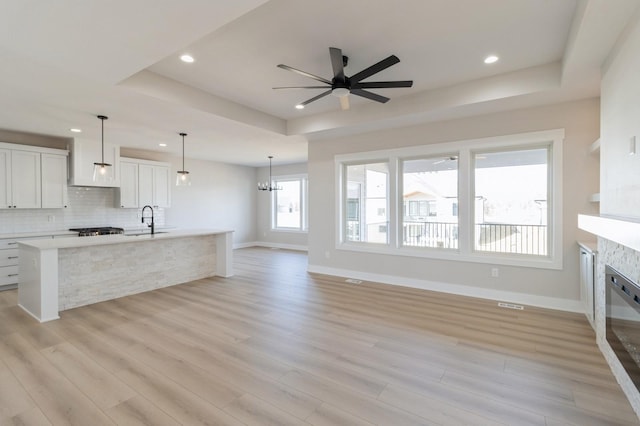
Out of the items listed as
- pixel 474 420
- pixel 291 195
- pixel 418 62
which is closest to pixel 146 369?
pixel 474 420

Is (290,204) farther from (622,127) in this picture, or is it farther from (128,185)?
(622,127)

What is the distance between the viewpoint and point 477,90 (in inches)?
156

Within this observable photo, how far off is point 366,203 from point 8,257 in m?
6.16

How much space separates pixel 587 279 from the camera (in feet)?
11.4

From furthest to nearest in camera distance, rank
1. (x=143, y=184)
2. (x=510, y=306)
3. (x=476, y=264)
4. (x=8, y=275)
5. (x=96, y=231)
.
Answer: (x=143, y=184)
(x=96, y=231)
(x=8, y=275)
(x=476, y=264)
(x=510, y=306)

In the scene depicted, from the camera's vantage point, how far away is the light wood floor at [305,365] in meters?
2.02

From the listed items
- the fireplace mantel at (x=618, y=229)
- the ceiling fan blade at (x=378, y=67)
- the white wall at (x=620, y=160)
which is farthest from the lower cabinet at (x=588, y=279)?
the ceiling fan blade at (x=378, y=67)

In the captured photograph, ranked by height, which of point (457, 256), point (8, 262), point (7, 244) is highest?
point (7, 244)

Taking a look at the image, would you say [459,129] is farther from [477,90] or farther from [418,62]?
[418,62]


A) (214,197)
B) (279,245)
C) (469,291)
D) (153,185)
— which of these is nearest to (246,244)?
(279,245)

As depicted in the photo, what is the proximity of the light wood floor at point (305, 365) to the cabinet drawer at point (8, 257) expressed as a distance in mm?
1249

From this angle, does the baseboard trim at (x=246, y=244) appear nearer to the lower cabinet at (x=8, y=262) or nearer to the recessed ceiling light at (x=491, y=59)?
the lower cabinet at (x=8, y=262)

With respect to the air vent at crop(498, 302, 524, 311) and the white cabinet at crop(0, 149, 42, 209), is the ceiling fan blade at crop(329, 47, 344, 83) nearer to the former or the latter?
the air vent at crop(498, 302, 524, 311)

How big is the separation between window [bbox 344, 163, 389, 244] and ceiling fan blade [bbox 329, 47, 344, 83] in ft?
9.15
